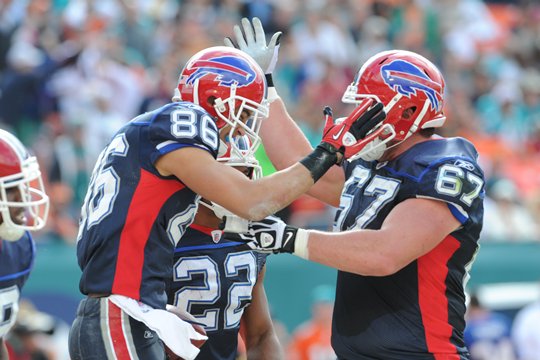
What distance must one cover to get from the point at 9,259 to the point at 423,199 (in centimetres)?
190

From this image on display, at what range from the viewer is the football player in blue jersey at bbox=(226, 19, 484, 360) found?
4145mm

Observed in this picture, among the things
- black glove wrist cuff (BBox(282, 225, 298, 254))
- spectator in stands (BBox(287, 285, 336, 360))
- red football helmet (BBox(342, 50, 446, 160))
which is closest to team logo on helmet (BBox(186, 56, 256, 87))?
red football helmet (BBox(342, 50, 446, 160))

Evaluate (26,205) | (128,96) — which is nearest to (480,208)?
(26,205)

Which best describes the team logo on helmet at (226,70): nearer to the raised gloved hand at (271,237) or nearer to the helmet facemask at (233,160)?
the helmet facemask at (233,160)

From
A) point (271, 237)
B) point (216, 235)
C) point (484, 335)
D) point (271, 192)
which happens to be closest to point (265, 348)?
point (216, 235)

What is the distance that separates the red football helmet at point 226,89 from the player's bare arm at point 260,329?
87cm

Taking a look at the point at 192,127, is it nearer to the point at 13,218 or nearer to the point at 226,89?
the point at 226,89

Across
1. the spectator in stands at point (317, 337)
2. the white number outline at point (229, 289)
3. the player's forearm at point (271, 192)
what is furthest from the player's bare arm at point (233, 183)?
the spectator in stands at point (317, 337)

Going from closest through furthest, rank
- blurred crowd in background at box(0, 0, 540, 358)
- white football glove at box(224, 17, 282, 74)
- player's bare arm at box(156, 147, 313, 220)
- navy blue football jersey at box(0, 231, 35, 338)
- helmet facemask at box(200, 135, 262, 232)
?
1. player's bare arm at box(156, 147, 313, 220)
2. helmet facemask at box(200, 135, 262, 232)
3. navy blue football jersey at box(0, 231, 35, 338)
4. white football glove at box(224, 17, 282, 74)
5. blurred crowd in background at box(0, 0, 540, 358)

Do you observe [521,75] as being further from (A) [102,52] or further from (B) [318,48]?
(A) [102,52]

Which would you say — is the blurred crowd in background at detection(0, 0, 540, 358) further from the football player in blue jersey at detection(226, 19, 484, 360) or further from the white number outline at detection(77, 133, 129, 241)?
the white number outline at detection(77, 133, 129, 241)

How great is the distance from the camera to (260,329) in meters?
4.86

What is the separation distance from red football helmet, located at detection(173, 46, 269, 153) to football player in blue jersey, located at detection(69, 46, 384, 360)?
179 millimetres

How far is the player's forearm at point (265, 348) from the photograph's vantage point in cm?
482
